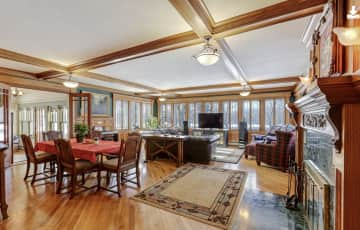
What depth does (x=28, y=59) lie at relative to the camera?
140 inches

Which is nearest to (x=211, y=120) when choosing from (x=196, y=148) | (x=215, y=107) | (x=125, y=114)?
(x=215, y=107)

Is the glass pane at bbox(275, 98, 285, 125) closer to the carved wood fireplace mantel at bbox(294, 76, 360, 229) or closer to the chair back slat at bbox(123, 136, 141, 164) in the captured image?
the chair back slat at bbox(123, 136, 141, 164)

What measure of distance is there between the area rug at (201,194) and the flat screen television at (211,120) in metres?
4.14

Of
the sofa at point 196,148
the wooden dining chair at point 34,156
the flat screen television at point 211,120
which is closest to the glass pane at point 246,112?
the flat screen television at point 211,120

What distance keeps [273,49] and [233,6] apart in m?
1.67

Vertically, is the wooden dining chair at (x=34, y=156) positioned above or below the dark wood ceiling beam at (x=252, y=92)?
below

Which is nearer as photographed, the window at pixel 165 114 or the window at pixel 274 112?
the window at pixel 274 112

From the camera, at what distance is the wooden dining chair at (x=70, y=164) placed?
9.50 ft

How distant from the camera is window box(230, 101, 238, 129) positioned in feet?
27.8

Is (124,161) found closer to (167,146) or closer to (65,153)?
(65,153)

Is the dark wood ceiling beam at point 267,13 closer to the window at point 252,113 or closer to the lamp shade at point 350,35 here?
the lamp shade at point 350,35

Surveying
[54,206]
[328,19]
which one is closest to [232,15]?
[328,19]

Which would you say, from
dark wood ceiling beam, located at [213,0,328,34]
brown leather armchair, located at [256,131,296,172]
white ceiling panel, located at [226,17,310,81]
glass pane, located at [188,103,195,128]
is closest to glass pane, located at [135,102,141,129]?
glass pane, located at [188,103,195,128]

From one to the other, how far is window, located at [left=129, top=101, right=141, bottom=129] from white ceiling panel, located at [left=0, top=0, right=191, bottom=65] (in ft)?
18.1
